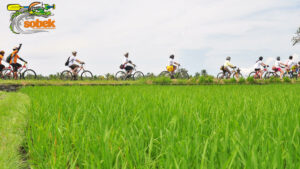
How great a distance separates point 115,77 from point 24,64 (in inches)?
215

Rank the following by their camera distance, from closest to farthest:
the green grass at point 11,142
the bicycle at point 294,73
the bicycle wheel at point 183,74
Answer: the green grass at point 11,142
the bicycle wheel at point 183,74
the bicycle at point 294,73

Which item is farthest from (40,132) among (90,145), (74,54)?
(74,54)

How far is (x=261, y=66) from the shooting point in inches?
694

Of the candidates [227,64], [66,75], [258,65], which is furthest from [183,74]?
[66,75]

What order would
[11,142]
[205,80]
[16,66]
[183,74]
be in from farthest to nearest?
[183,74], [16,66], [205,80], [11,142]

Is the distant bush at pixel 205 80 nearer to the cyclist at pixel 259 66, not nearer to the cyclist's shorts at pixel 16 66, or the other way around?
the cyclist at pixel 259 66

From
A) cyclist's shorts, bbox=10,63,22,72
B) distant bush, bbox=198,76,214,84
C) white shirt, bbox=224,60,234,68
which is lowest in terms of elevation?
distant bush, bbox=198,76,214,84

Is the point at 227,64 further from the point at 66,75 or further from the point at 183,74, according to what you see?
the point at 66,75

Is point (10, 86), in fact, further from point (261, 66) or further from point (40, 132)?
point (261, 66)

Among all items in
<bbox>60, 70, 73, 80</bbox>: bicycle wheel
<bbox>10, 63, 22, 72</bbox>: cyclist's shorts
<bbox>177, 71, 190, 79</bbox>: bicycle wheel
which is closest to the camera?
<bbox>10, 63, 22, 72</bbox>: cyclist's shorts

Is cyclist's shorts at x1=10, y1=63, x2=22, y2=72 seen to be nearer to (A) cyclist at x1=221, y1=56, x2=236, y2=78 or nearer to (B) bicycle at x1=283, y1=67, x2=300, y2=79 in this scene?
(A) cyclist at x1=221, y1=56, x2=236, y2=78

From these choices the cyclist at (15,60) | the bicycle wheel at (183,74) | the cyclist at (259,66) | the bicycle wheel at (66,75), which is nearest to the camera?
the cyclist at (15,60)

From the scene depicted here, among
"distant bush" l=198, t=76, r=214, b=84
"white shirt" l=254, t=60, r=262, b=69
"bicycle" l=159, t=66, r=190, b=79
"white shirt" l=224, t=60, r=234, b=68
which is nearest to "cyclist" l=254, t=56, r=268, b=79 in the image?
"white shirt" l=254, t=60, r=262, b=69

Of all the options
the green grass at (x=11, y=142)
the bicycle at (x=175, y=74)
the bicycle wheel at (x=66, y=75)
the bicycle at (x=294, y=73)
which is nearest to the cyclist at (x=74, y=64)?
the bicycle wheel at (x=66, y=75)
